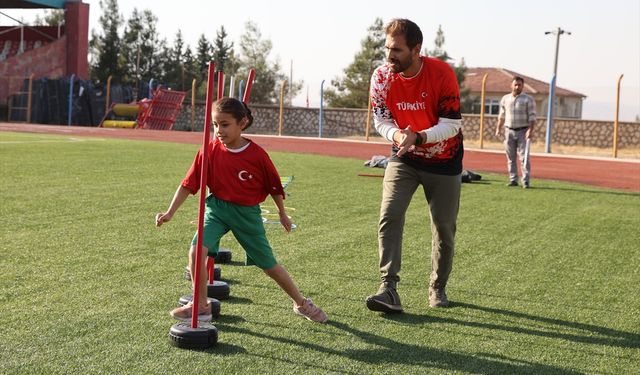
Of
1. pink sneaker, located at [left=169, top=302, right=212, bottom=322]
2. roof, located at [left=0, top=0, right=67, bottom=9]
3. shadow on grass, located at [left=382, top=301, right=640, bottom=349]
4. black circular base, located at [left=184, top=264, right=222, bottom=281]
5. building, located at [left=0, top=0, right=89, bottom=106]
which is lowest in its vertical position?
shadow on grass, located at [left=382, top=301, right=640, bottom=349]

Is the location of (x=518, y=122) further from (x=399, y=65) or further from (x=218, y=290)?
(x=218, y=290)

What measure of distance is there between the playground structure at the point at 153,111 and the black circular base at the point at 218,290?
32.4m

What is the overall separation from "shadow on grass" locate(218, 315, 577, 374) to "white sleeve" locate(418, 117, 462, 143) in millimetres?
1326

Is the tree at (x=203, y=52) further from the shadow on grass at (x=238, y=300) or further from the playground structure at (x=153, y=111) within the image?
the shadow on grass at (x=238, y=300)

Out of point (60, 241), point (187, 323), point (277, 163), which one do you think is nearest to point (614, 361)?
point (187, 323)

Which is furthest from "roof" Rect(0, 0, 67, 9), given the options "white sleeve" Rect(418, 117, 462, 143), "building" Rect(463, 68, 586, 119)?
"white sleeve" Rect(418, 117, 462, 143)

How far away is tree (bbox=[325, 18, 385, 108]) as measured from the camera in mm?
52250

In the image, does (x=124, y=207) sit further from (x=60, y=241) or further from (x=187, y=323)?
(x=187, y=323)

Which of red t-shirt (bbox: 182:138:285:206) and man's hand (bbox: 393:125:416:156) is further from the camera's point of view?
man's hand (bbox: 393:125:416:156)

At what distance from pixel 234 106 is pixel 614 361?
2599mm

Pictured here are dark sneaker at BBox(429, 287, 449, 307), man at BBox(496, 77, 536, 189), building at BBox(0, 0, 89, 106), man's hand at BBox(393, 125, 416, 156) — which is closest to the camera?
man's hand at BBox(393, 125, 416, 156)

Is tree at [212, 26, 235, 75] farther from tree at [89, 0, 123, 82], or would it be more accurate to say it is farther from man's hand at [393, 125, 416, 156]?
man's hand at [393, 125, 416, 156]

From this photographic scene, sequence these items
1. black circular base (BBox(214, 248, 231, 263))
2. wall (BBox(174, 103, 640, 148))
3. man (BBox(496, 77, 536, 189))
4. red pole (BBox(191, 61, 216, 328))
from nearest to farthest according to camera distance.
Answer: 1. red pole (BBox(191, 61, 216, 328))
2. black circular base (BBox(214, 248, 231, 263))
3. man (BBox(496, 77, 536, 189))
4. wall (BBox(174, 103, 640, 148))

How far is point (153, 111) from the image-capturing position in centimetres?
3762
